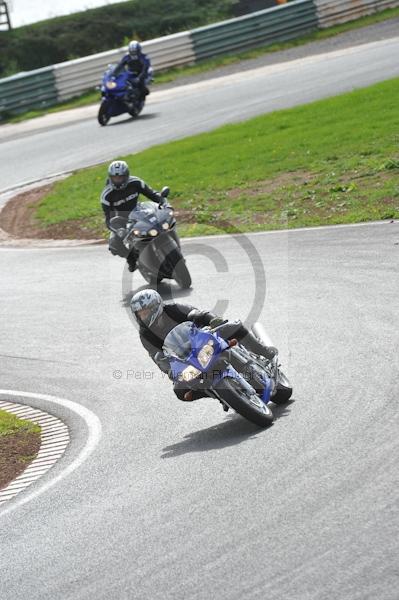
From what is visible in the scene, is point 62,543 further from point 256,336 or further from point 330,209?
point 330,209

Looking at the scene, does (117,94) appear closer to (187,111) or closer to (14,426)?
(187,111)

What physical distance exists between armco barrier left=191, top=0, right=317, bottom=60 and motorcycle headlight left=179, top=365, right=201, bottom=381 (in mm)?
27893

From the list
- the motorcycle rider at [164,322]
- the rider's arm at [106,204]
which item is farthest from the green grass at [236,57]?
the motorcycle rider at [164,322]

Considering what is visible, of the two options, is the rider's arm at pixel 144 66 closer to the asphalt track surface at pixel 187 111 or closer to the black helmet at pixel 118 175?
the asphalt track surface at pixel 187 111

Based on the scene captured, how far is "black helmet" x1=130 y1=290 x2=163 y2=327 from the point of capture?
34.2ft

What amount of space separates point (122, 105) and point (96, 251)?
1243 cm

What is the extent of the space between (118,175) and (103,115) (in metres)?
13.9

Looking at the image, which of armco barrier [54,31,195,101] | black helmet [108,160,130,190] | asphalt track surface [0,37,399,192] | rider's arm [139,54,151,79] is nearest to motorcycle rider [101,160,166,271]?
black helmet [108,160,130,190]

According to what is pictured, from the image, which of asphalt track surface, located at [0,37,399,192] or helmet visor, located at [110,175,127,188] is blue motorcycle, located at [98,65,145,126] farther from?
helmet visor, located at [110,175,127,188]

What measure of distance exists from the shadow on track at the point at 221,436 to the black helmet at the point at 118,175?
745 cm

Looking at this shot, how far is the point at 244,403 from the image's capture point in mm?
9680

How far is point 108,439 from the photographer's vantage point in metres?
11.0

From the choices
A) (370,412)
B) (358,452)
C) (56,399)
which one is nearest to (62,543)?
(358,452)

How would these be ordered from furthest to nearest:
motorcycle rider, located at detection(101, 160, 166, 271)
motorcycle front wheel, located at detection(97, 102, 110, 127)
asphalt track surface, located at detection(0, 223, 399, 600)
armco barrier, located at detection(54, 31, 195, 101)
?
armco barrier, located at detection(54, 31, 195, 101) → motorcycle front wheel, located at detection(97, 102, 110, 127) → motorcycle rider, located at detection(101, 160, 166, 271) → asphalt track surface, located at detection(0, 223, 399, 600)
